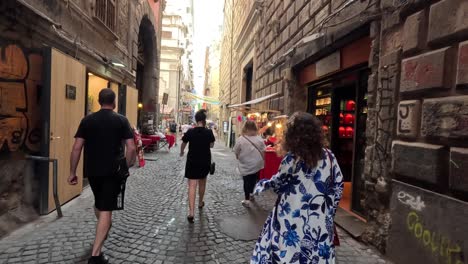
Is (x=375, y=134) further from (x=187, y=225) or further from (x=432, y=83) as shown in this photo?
(x=187, y=225)

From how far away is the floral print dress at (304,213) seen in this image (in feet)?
6.90

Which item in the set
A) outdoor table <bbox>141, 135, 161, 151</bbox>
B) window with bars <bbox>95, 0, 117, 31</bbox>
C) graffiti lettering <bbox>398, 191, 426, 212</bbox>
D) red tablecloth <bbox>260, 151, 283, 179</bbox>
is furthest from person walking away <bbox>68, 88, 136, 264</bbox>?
outdoor table <bbox>141, 135, 161, 151</bbox>

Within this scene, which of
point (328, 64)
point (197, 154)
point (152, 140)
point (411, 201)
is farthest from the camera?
point (152, 140)

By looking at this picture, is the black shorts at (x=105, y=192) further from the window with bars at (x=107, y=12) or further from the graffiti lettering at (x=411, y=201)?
the window with bars at (x=107, y=12)

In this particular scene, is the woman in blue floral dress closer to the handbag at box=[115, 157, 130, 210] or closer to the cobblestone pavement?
the cobblestone pavement

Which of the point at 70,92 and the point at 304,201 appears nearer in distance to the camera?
the point at 304,201

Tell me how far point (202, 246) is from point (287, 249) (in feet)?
6.28

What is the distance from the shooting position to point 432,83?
3109mm

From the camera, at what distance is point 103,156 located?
127 inches

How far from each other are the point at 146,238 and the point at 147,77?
13183 mm

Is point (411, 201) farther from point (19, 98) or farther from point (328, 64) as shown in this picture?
point (19, 98)

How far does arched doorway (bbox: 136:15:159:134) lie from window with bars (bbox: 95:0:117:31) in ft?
21.8

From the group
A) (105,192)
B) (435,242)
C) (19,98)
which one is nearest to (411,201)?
(435,242)

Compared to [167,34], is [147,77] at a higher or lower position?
lower
